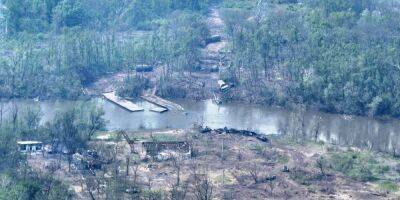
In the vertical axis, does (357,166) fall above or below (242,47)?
below

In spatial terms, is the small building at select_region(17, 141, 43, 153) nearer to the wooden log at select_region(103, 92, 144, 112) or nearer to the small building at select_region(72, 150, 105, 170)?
the small building at select_region(72, 150, 105, 170)

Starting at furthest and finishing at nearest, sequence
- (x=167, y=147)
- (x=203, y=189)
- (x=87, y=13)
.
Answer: (x=87, y=13) < (x=167, y=147) < (x=203, y=189)

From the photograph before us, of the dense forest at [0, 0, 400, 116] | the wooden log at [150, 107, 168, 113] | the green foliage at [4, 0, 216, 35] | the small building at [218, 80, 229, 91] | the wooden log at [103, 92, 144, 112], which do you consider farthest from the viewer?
the green foliage at [4, 0, 216, 35]

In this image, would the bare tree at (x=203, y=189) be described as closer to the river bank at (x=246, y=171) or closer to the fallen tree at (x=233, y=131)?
the river bank at (x=246, y=171)

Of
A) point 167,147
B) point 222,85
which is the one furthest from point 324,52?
point 167,147

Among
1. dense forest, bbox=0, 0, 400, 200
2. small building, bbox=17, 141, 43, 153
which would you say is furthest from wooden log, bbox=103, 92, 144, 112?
small building, bbox=17, 141, 43, 153

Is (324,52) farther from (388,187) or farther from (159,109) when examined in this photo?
(388,187)

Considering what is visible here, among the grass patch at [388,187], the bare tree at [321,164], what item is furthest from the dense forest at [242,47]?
the grass patch at [388,187]
